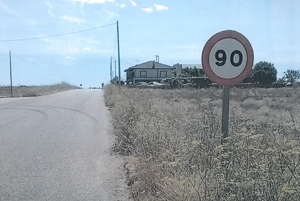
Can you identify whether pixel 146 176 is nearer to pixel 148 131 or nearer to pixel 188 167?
pixel 188 167

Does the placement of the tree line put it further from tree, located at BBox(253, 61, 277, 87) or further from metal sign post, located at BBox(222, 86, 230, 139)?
metal sign post, located at BBox(222, 86, 230, 139)

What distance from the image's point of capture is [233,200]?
11.2ft

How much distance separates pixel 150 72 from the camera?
257 feet

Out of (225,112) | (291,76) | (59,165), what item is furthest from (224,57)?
(291,76)

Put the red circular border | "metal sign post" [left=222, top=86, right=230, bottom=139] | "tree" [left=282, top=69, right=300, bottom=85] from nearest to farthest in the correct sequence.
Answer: the red circular border → "metal sign post" [left=222, top=86, right=230, bottom=139] → "tree" [left=282, top=69, right=300, bottom=85]

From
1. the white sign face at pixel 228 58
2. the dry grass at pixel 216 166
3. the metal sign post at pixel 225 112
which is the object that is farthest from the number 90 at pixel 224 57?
the dry grass at pixel 216 166

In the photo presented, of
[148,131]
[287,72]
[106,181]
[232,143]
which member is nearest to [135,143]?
[148,131]

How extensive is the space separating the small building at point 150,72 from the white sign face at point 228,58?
72510 millimetres

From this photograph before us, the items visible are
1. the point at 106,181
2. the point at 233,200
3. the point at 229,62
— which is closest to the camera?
the point at 233,200

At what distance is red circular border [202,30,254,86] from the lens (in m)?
4.32

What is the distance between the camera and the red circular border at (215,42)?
432 centimetres

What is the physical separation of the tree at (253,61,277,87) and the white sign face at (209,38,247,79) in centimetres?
4993

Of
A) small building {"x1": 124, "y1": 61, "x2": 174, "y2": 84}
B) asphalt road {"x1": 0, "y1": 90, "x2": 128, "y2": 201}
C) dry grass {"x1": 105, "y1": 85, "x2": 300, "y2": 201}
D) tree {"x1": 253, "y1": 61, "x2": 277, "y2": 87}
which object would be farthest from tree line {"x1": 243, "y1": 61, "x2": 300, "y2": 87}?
dry grass {"x1": 105, "y1": 85, "x2": 300, "y2": 201}

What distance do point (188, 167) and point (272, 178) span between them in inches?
56.2
